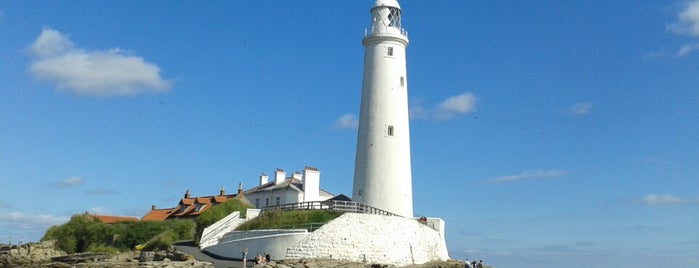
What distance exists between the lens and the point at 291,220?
36.0 meters

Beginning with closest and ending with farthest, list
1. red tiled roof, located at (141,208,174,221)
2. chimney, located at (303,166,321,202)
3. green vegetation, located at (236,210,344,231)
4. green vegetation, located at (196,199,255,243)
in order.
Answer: green vegetation, located at (236,210,344,231)
green vegetation, located at (196,199,255,243)
chimney, located at (303,166,321,202)
red tiled roof, located at (141,208,174,221)

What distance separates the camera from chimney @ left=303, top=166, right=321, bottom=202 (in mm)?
49000

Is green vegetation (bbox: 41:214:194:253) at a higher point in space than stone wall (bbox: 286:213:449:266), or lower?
higher

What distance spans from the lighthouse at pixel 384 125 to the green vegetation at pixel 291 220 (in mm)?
4941

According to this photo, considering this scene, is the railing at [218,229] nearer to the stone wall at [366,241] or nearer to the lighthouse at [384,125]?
the stone wall at [366,241]

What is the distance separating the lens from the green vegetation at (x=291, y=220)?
3519cm

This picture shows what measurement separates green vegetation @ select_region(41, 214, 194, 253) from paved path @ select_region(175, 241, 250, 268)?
17.8 feet

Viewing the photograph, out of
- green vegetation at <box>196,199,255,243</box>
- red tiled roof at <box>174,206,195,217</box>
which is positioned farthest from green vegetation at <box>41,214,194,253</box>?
red tiled roof at <box>174,206,195,217</box>

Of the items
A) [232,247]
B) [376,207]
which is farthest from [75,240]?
[376,207]

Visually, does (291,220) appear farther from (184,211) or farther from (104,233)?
(184,211)

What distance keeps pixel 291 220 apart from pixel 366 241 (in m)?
3.90

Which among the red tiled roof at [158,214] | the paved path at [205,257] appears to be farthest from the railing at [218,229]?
the red tiled roof at [158,214]

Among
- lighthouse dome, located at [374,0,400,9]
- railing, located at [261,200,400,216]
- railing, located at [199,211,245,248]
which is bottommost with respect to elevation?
railing, located at [199,211,245,248]

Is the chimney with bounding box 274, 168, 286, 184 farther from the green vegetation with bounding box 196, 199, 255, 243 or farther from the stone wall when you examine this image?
the stone wall
